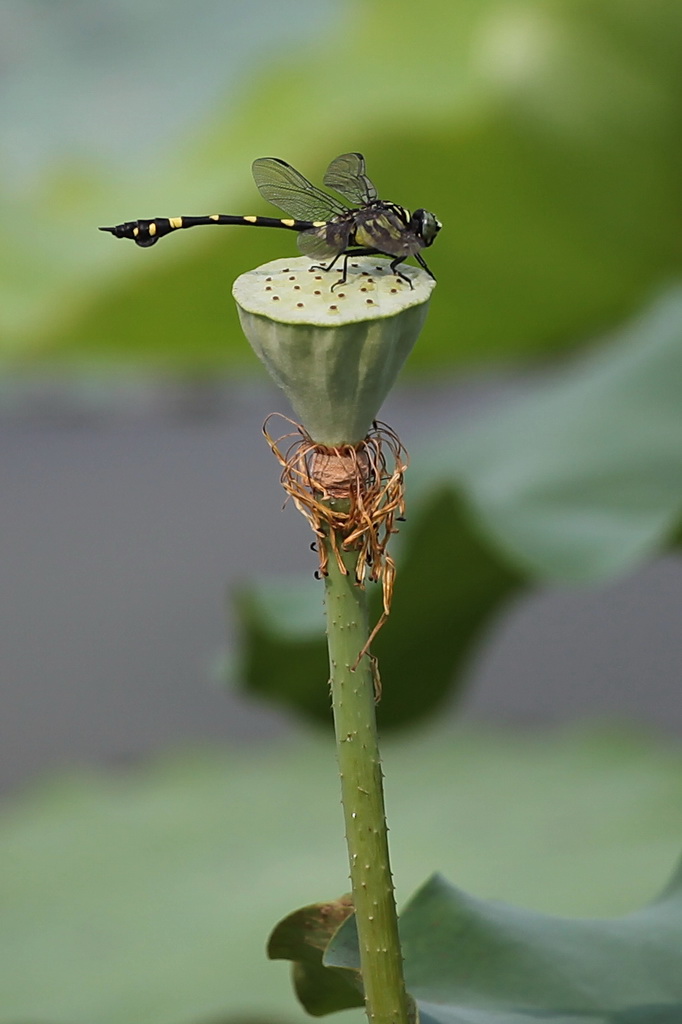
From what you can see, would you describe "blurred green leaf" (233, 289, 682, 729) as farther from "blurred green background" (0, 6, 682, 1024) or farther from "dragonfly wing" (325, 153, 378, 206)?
"dragonfly wing" (325, 153, 378, 206)

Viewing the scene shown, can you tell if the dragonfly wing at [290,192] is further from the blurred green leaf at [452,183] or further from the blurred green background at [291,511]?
the blurred green leaf at [452,183]

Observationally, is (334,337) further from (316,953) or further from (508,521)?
(508,521)

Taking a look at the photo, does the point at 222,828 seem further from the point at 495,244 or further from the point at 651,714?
the point at 495,244

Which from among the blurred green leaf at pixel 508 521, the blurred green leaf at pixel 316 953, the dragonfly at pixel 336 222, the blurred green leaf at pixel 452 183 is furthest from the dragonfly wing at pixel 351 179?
the blurred green leaf at pixel 452 183

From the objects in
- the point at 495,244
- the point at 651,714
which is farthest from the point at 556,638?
the point at 495,244

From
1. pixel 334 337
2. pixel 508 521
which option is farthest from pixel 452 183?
pixel 334 337
